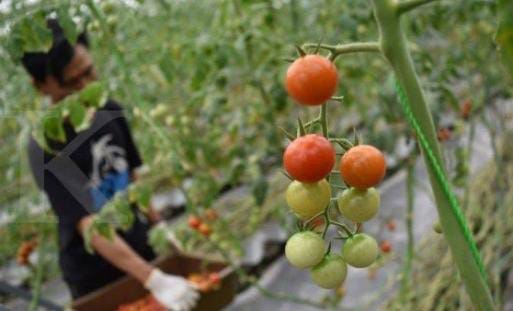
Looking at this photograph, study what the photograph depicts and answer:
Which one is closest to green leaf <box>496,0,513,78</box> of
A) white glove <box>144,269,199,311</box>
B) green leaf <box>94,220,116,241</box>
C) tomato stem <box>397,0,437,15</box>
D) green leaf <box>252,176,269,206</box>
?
tomato stem <box>397,0,437,15</box>

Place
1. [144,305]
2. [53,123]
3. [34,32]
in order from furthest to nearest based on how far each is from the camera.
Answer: [144,305] < [53,123] < [34,32]

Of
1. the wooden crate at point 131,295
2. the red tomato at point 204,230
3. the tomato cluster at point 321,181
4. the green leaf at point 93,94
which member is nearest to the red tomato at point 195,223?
the red tomato at point 204,230

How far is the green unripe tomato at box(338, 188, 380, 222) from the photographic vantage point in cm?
53

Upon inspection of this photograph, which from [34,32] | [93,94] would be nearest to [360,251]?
[34,32]

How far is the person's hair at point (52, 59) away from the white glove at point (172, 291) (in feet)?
2.22

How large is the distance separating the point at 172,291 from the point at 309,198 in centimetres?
141

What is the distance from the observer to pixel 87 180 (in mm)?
1772

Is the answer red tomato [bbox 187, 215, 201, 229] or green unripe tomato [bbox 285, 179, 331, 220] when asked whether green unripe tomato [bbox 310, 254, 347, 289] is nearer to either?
green unripe tomato [bbox 285, 179, 331, 220]

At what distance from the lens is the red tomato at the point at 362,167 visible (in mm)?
502

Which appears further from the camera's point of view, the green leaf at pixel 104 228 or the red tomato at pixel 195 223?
the red tomato at pixel 195 223

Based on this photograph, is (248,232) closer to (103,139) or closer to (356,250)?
(103,139)

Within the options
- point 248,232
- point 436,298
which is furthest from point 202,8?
point 436,298

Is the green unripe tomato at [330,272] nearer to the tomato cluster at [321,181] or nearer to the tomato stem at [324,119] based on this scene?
the tomato cluster at [321,181]

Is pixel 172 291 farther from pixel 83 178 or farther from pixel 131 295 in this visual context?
pixel 83 178
